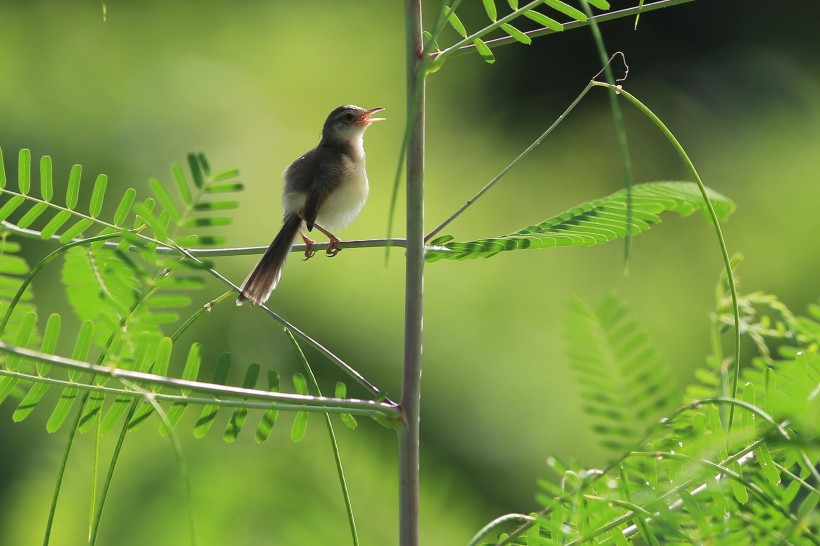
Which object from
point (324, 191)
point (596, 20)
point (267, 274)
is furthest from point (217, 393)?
point (324, 191)

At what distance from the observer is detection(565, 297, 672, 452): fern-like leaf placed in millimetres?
475

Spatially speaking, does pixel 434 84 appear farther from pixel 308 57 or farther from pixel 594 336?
pixel 594 336

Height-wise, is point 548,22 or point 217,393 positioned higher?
point 548,22

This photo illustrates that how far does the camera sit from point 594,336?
0.51 meters

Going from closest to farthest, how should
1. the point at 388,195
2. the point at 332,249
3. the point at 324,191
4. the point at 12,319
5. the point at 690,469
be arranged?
the point at 690,469 → the point at 12,319 → the point at 332,249 → the point at 324,191 → the point at 388,195

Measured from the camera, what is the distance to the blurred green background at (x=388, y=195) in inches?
51.3

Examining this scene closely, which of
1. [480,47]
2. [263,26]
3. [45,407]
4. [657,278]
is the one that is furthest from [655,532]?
[263,26]

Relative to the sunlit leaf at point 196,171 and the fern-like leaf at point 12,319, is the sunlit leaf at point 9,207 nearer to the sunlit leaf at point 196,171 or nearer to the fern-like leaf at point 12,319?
the fern-like leaf at point 12,319

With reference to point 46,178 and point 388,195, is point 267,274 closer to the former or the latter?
point 46,178

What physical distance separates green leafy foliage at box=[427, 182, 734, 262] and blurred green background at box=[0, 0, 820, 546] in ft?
2.00

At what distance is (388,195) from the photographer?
2178 mm

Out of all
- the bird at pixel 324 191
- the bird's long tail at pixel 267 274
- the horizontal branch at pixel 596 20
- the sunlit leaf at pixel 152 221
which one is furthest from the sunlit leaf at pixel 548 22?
the bird at pixel 324 191

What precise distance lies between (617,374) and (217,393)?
212mm

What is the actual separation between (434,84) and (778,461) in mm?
2413
